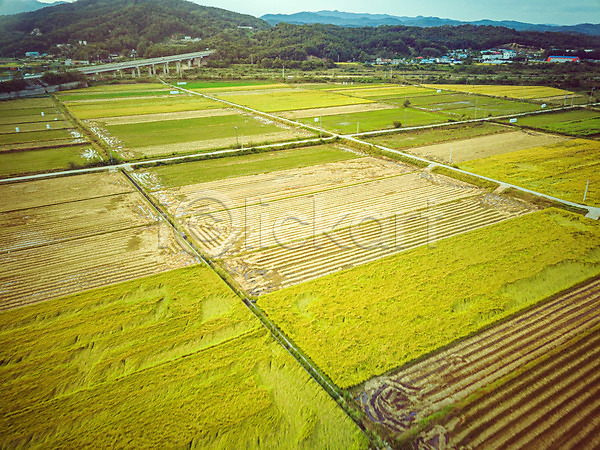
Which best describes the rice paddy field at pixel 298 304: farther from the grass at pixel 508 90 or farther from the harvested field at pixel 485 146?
the grass at pixel 508 90

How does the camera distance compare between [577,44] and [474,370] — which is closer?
[474,370]

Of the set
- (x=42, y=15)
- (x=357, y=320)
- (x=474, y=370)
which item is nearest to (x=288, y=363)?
(x=357, y=320)

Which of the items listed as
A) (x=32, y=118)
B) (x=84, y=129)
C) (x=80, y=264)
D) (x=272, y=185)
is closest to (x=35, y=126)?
(x=32, y=118)

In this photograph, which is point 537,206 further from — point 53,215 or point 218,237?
point 53,215

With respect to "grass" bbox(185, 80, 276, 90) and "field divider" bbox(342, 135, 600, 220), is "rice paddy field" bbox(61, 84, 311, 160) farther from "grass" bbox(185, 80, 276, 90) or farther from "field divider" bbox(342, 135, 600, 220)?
"grass" bbox(185, 80, 276, 90)

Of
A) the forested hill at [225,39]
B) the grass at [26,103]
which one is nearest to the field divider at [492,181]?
the grass at [26,103]

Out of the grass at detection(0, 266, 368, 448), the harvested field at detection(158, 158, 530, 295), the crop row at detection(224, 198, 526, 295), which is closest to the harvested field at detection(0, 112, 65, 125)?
the harvested field at detection(158, 158, 530, 295)

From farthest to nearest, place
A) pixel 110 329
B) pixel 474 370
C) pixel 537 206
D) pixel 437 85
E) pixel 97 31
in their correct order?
pixel 97 31 → pixel 437 85 → pixel 537 206 → pixel 110 329 → pixel 474 370

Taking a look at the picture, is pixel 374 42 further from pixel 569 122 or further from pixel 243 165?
pixel 243 165
